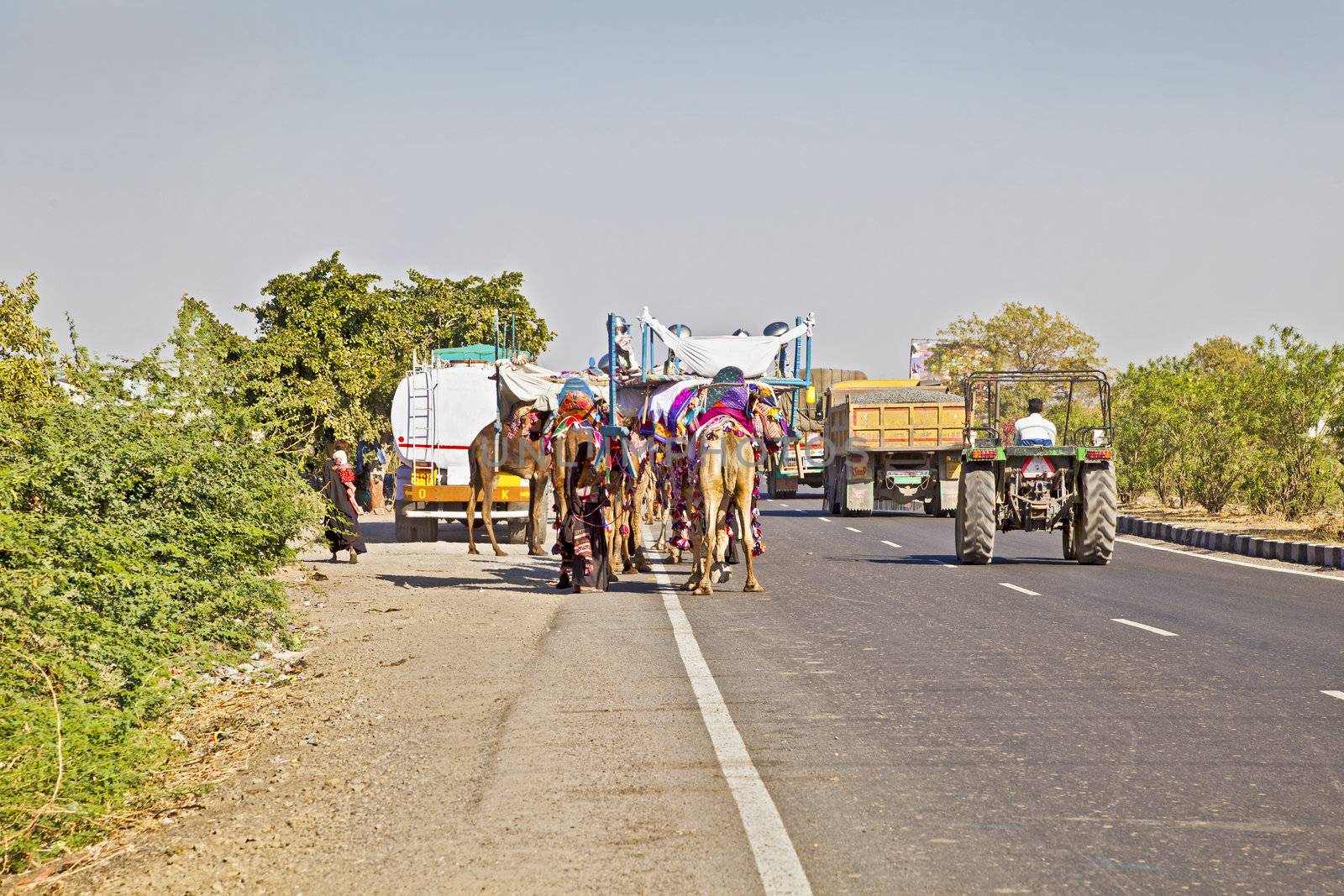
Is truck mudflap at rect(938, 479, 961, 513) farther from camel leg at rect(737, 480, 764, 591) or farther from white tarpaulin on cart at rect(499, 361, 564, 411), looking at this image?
camel leg at rect(737, 480, 764, 591)

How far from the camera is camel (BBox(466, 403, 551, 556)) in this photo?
21.9 meters

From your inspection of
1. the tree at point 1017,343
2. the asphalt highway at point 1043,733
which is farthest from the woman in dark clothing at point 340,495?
the tree at point 1017,343

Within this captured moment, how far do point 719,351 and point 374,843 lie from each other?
13581mm

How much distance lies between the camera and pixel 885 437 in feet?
116

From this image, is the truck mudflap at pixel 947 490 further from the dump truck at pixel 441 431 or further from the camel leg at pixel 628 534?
the camel leg at pixel 628 534

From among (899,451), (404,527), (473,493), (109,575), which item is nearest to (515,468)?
(473,493)

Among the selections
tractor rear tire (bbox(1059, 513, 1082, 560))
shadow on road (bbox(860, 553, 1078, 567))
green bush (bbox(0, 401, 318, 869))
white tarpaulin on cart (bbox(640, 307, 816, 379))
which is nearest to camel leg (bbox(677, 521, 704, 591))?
white tarpaulin on cart (bbox(640, 307, 816, 379))

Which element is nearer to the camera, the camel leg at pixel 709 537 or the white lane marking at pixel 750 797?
the white lane marking at pixel 750 797

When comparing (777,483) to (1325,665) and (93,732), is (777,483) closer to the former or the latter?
(1325,665)

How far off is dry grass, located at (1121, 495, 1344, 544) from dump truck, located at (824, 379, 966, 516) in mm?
4995

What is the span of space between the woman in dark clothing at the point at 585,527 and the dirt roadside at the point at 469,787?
12.1 feet

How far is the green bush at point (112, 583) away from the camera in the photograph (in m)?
6.91

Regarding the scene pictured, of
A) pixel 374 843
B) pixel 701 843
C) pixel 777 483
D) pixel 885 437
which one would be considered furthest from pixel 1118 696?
pixel 777 483

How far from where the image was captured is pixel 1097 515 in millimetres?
21172
